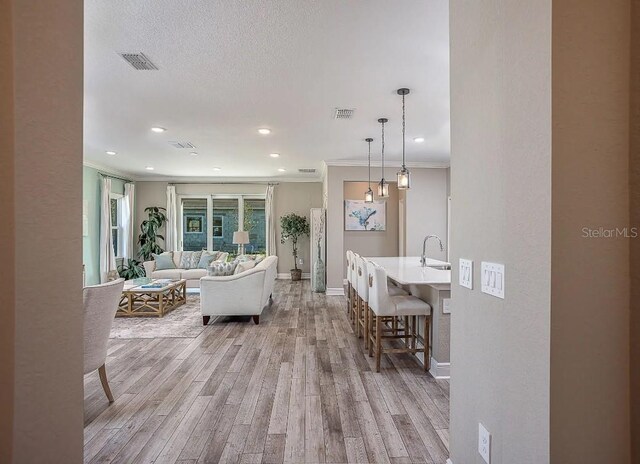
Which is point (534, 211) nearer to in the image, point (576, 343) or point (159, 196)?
point (576, 343)

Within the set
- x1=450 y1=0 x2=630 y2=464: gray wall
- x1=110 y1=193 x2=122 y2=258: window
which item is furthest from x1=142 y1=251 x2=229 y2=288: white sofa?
x1=450 y1=0 x2=630 y2=464: gray wall

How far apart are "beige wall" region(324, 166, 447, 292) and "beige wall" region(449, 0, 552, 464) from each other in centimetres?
518

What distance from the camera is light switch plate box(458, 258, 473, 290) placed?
4.74 feet

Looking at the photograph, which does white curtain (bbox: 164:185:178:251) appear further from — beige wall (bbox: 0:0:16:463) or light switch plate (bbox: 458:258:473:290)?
beige wall (bbox: 0:0:16:463)

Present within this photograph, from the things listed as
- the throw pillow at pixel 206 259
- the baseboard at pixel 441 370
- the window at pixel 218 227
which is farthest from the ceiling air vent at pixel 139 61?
the window at pixel 218 227

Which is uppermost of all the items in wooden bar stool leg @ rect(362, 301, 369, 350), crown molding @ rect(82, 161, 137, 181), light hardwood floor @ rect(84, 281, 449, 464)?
crown molding @ rect(82, 161, 137, 181)

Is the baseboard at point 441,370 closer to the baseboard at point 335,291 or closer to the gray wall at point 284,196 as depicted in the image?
the baseboard at point 335,291

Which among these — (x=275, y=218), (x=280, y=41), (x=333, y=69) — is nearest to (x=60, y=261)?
(x=280, y=41)

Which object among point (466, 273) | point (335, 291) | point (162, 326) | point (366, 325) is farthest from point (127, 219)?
point (466, 273)

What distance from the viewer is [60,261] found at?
0.88 meters

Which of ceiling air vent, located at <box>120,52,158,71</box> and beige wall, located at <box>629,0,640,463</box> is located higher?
ceiling air vent, located at <box>120,52,158,71</box>

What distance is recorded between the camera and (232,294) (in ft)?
15.3

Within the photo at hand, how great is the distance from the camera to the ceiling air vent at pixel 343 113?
389 centimetres

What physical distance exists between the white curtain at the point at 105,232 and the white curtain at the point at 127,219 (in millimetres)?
874
